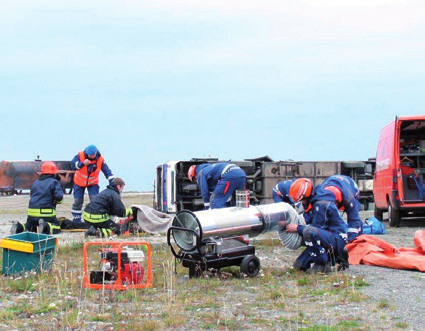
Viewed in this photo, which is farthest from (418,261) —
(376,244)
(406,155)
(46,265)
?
(406,155)

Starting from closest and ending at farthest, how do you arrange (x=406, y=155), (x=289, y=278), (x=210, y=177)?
(x=289, y=278) < (x=210, y=177) < (x=406, y=155)

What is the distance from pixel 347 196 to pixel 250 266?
68.5 inches

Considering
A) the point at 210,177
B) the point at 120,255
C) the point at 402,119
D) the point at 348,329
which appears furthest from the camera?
the point at 402,119

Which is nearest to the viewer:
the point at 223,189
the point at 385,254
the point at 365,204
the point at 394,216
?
the point at 385,254

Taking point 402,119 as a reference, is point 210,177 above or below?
below

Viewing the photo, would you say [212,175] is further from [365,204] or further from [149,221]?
[365,204]

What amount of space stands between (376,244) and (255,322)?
15.1 ft

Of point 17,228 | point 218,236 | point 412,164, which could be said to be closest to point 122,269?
point 218,236

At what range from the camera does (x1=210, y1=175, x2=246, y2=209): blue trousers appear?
1184 cm

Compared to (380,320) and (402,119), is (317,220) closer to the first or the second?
(380,320)

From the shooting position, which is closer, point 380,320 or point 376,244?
point 380,320

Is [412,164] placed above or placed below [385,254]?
above

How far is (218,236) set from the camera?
27.3 feet

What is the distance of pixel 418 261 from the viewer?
8914 mm
